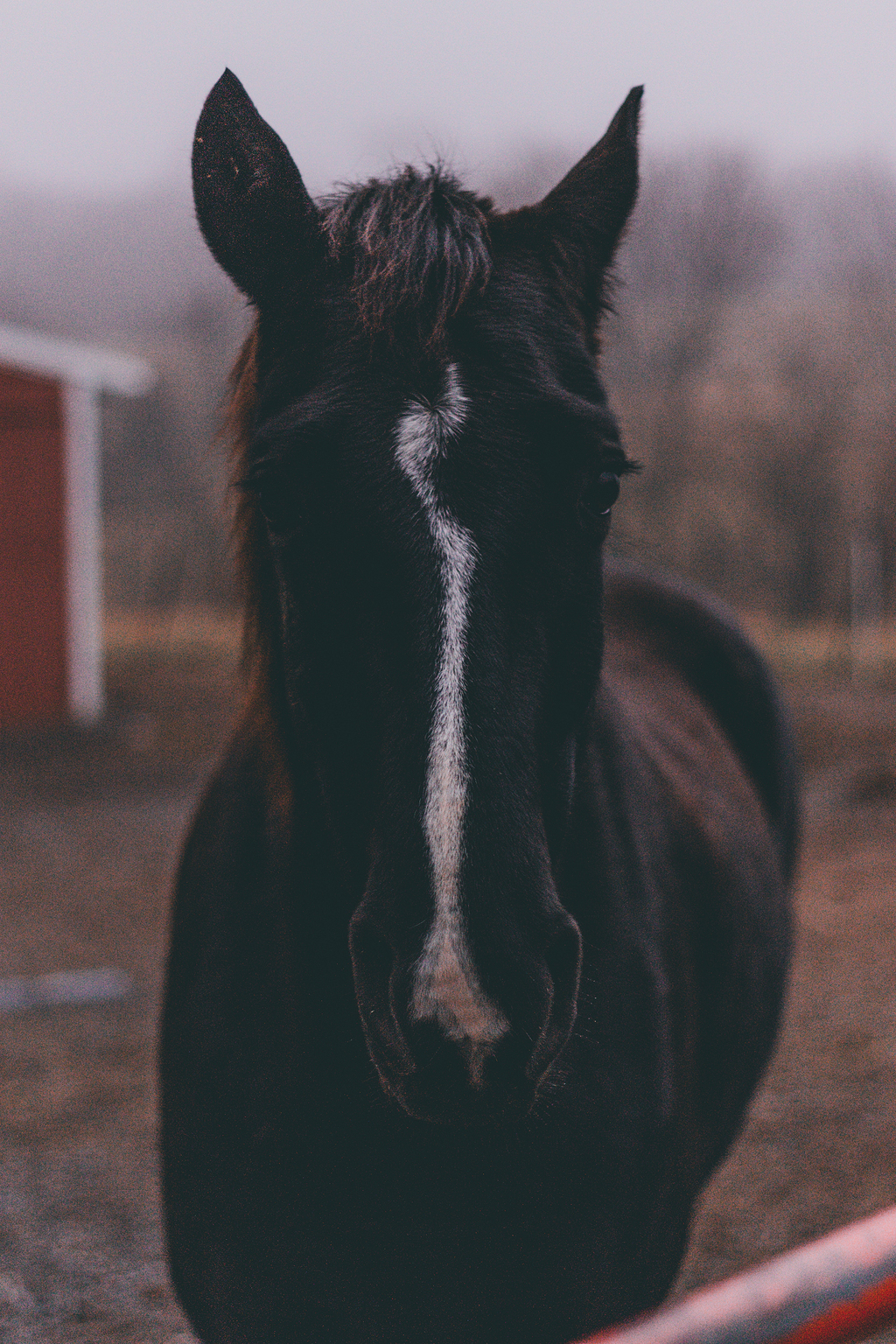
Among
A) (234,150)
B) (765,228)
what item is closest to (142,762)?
(234,150)

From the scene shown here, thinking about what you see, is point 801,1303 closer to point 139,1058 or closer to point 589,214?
point 589,214

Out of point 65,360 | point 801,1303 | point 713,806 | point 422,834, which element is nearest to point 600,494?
point 422,834

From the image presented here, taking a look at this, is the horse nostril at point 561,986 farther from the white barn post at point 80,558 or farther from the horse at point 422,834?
the white barn post at point 80,558

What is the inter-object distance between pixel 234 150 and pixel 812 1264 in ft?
4.64

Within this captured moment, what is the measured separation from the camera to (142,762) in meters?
9.41

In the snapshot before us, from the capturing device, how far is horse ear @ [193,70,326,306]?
1396 mm

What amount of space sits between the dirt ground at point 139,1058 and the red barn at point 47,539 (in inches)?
66.0

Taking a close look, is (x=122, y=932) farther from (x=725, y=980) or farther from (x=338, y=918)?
(x=338, y=918)

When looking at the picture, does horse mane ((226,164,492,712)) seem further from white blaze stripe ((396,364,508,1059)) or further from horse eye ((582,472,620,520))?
horse eye ((582,472,620,520))

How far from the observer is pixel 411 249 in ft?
4.27

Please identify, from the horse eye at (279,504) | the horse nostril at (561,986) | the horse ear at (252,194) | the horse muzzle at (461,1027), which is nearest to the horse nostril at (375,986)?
the horse muzzle at (461,1027)

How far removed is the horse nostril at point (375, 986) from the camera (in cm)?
112

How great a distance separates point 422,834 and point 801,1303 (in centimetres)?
56

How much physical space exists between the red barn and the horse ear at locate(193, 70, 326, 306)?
10334 millimetres
